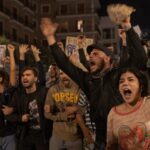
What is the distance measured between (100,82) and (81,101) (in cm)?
174

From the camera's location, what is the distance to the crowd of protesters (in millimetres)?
4652

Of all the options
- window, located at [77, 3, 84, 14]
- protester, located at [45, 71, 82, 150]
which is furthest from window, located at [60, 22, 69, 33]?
protester, located at [45, 71, 82, 150]

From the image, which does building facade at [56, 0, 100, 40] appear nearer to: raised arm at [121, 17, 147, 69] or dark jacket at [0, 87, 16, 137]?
dark jacket at [0, 87, 16, 137]

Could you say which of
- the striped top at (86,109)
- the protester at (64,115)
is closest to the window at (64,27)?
the protester at (64,115)

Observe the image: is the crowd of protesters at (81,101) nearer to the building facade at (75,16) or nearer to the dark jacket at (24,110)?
the dark jacket at (24,110)

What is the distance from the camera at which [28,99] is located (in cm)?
845

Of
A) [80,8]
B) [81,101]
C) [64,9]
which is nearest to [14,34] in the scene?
[64,9]

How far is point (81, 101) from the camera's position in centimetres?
771

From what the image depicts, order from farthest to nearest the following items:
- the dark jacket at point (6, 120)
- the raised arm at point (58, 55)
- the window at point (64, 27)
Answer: the window at point (64, 27) → the dark jacket at point (6, 120) → the raised arm at point (58, 55)

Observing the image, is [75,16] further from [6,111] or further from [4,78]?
[6,111]

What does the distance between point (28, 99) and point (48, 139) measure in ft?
2.29

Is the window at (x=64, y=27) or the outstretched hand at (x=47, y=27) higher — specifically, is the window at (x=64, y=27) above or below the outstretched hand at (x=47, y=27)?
above

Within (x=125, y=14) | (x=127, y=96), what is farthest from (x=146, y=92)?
(x=125, y=14)

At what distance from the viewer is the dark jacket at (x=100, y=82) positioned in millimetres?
5781
